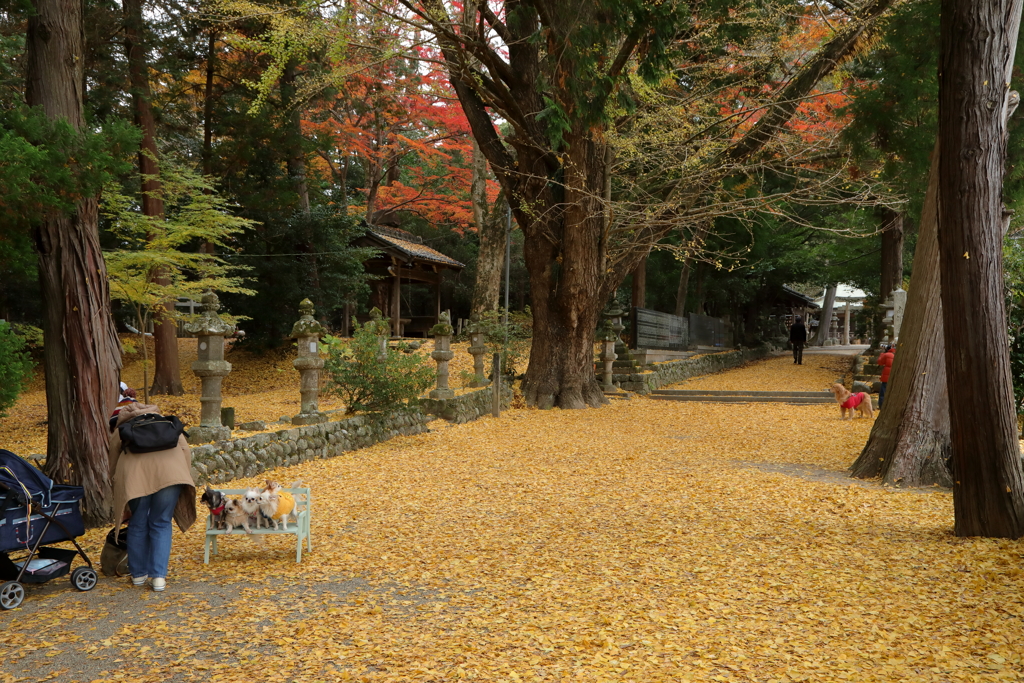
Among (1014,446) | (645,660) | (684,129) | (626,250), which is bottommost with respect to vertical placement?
(645,660)

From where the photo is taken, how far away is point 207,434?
8625 millimetres

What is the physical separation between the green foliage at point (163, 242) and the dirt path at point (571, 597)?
848cm

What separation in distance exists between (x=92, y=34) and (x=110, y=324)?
1208 centimetres

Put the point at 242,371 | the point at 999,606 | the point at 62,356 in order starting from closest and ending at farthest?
1. the point at 999,606
2. the point at 62,356
3. the point at 242,371

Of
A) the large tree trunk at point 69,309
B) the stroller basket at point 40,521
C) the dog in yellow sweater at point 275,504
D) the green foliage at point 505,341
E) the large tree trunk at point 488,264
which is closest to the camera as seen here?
the stroller basket at point 40,521

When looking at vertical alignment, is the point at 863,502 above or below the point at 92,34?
below

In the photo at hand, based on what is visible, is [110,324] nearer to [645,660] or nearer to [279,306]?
[645,660]

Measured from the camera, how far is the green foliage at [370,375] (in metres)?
10.8

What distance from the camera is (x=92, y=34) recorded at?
1547 centimetres

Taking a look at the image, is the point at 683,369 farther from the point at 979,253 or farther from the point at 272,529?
the point at 272,529

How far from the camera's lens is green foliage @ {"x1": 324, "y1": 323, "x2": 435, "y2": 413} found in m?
10.8

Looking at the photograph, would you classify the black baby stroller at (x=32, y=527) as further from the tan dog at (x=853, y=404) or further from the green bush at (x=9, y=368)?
the tan dog at (x=853, y=404)

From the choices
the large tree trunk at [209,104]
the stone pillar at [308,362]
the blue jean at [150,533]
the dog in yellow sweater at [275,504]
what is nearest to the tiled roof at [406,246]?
the large tree trunk at [209,104]

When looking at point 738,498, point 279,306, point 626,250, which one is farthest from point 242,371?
point 738,498
